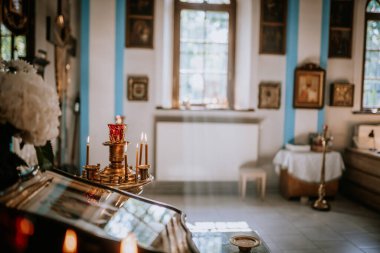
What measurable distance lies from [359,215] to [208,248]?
12.1ft

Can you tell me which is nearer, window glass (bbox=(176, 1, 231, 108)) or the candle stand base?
the candle stand base

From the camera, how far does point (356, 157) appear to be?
6336mm

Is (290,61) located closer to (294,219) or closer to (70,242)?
(294,219)

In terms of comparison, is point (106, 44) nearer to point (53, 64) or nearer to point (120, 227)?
point (53, 64)

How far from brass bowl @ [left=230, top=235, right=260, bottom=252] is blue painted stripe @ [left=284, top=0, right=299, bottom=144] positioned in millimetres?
4462

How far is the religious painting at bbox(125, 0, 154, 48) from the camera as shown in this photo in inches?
256

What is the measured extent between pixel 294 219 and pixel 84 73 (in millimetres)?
3964

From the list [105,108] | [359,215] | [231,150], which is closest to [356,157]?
[359,215]

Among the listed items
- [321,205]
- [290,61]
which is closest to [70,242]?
[321,205]

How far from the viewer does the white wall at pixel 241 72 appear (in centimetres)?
641

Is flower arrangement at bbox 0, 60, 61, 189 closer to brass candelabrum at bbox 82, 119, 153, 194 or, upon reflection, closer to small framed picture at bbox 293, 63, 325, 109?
brass candelabrum at bbox 82, 119, 153, 194

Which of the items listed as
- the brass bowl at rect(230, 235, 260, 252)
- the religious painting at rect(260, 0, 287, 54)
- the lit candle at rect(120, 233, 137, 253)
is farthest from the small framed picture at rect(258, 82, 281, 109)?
the lit candle at rect(120, 233, 137, 253)

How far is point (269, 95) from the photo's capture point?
6734 millimetres

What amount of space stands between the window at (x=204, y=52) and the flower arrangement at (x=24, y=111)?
5.78 metres
